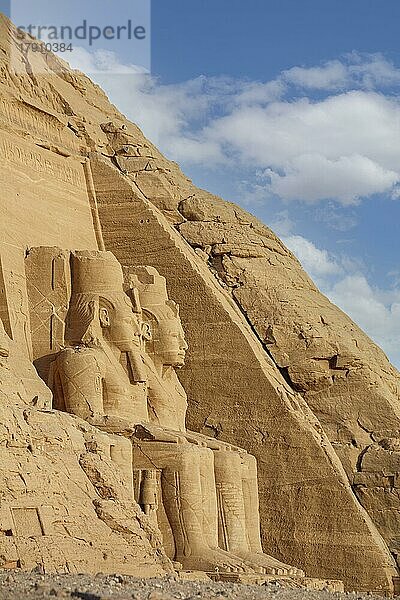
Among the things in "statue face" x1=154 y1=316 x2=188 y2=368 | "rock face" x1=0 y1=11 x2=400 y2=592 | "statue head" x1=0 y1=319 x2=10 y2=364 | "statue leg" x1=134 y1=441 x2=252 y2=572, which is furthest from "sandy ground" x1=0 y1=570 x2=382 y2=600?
"statue face" x1=154 y1=316 x2=188 y2=368

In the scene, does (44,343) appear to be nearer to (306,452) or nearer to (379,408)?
(306,452)

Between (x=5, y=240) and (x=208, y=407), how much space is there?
3524 millimetres

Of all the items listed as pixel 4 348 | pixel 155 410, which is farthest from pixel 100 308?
pixel 4 348

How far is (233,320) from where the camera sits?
1683 cm

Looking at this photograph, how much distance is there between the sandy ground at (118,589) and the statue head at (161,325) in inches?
189

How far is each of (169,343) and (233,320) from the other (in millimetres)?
1669

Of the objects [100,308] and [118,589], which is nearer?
[118,589]

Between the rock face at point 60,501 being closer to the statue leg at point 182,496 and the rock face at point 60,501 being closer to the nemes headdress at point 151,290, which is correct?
the statue leg at point 182,496

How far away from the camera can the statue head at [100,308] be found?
14625mm

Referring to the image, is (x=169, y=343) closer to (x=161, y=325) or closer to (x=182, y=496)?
(x=161, y=325)

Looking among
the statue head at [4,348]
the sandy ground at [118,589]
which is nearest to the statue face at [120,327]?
the statue head at [4,348]

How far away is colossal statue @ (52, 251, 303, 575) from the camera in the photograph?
44.0ft

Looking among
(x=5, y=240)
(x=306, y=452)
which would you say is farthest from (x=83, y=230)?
(x=306, y=452)

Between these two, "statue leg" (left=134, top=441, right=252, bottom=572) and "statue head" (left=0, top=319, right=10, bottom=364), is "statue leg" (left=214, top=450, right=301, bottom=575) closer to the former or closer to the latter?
"statue leg" (left=134, top=441, right=252, bottom=572)
